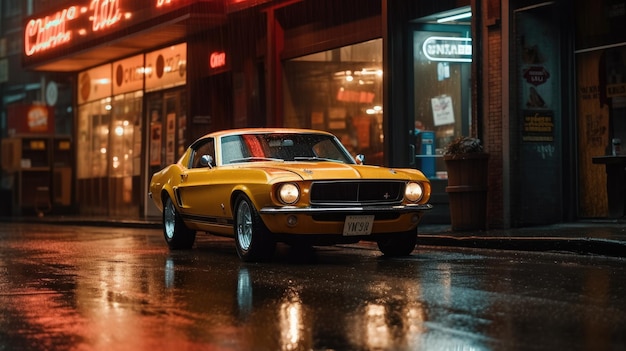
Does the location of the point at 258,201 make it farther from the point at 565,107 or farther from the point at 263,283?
the point at 565,107

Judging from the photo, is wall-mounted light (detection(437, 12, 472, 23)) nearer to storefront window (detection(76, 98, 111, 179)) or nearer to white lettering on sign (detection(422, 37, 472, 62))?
white lettering on sign (detection(422, 37, 472, 62))

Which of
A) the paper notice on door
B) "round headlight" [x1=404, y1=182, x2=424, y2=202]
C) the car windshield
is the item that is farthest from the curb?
the paper notice on door

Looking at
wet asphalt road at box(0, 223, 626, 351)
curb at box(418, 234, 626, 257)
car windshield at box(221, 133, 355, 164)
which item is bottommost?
wet asphalt road at box(0, 223, 626, 351)

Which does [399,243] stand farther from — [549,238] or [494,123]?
[494,123]

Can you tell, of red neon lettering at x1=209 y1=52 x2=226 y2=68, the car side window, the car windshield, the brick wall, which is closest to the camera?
the car windshield

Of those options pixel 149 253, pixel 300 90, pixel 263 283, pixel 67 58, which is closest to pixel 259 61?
pixel 300 90

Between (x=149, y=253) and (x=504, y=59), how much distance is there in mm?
6161

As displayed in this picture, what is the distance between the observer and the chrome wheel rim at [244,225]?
1108cm

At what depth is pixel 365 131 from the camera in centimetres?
1941

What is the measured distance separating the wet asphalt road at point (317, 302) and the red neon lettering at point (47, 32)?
17325 millimetres

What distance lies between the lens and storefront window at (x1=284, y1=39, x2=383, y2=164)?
19.1 metres

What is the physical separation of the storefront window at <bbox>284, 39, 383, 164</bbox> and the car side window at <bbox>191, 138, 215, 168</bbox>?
20.4 ft

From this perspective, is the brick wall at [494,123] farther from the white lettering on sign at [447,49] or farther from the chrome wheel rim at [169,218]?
the chrome wheel rim at [169,218]

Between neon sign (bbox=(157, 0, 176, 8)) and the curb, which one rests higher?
neon sign (bbox=(157, 0, 176, 8))
